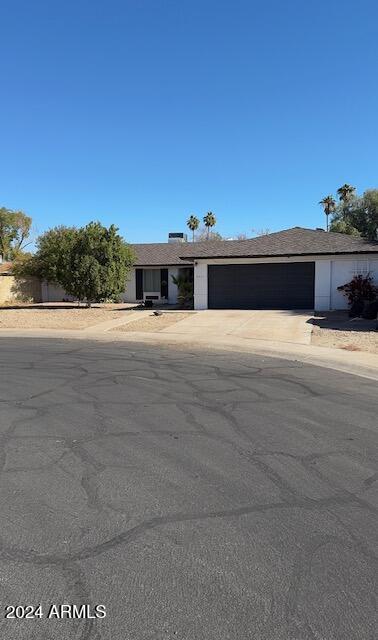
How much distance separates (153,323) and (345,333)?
776cm

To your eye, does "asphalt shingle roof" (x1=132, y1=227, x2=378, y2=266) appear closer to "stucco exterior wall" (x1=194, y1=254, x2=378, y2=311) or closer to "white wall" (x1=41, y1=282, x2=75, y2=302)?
"stucco exterior wall" (x1=194, y1=254, x2=378, y2=311)

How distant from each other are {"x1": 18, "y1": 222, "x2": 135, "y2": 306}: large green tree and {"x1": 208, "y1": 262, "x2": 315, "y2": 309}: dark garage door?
5156 mm

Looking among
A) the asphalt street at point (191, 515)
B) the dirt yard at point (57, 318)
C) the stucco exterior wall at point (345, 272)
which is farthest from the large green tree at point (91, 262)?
the asphalt street at point (191, 515)

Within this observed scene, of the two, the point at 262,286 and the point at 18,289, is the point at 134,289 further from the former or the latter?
the point at 262,286

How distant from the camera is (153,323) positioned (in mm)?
20641

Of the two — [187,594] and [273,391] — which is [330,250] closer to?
[273,391]

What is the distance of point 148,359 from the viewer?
11930 millimetres

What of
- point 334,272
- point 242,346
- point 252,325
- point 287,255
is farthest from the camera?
point 287,255

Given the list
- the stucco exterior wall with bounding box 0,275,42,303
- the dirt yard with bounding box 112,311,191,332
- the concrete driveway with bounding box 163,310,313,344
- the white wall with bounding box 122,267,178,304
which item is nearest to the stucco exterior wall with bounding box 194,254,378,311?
the concrete driveway with bounding box 163,310,313,344

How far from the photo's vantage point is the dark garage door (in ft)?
83.6

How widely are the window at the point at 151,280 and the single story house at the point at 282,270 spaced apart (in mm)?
7014

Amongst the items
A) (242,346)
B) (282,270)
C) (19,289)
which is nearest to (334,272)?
(282,270)

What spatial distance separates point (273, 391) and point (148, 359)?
4.26 metres

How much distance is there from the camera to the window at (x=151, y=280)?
3456 cm
